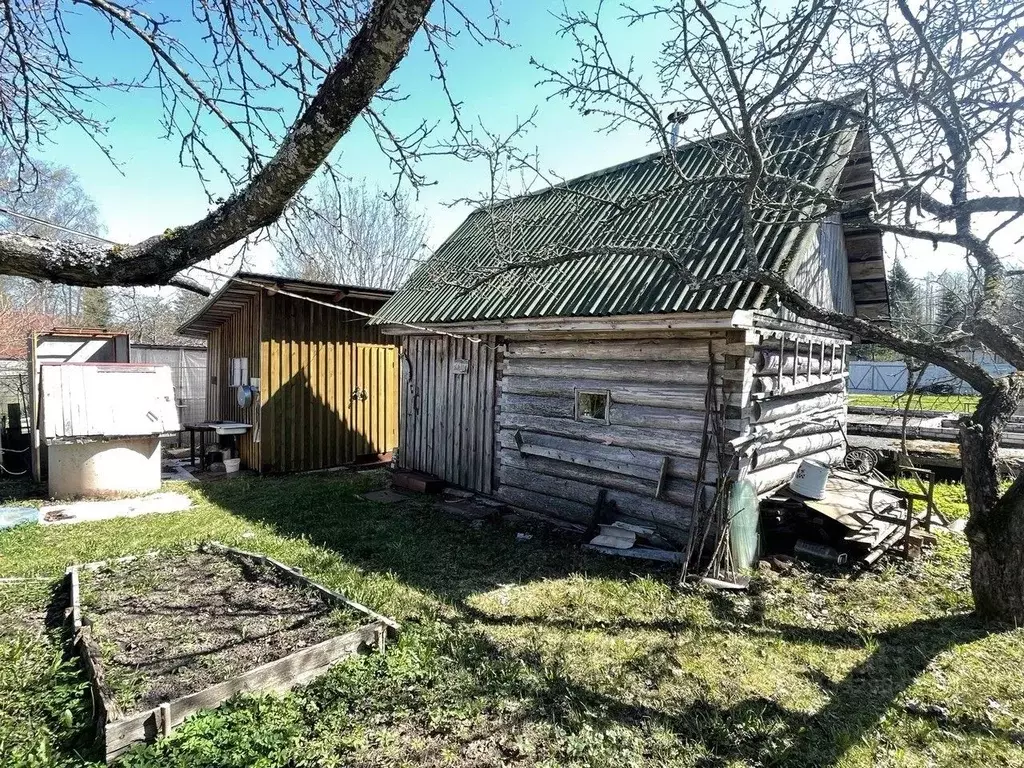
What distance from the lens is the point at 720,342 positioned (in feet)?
20.0

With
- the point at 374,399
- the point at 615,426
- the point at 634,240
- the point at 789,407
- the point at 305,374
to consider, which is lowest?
the point at 615,426

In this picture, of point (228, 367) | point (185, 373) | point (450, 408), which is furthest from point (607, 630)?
point (185, 373)

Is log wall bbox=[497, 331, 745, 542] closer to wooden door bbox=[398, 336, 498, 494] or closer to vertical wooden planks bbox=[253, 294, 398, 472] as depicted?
wooden door bbox=[398, 336, 498, 494]

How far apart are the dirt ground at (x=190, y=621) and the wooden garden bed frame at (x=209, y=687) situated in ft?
0.33

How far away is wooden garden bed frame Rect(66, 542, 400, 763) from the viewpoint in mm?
3012

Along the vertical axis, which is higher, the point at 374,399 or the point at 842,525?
the point at 374,399

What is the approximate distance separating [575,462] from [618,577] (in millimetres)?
1956

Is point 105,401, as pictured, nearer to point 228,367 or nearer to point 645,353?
point 228,367

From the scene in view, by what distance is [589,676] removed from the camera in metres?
3.98

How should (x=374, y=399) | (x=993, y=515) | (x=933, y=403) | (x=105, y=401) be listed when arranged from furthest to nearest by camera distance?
1. (x=374, y=399)
2. (x=933, y=403)
3. (x=105, y=401)
4. (x=993, y=515)

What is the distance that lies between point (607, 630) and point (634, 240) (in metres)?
5.12

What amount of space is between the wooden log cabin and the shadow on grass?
1.10 meters

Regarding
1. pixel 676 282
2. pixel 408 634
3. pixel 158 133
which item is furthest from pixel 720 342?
pixel 158 133

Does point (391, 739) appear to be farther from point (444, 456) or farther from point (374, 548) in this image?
point (444, 456)
